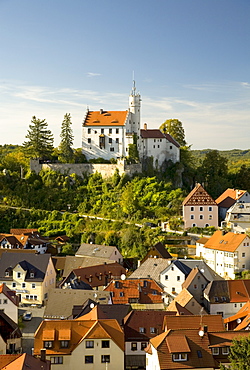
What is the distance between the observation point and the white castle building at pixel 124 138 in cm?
6247

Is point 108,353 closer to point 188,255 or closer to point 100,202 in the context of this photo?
point 188,255

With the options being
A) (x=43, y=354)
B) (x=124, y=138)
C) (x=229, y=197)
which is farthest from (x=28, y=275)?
(x=124, y=138)

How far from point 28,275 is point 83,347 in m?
16.8

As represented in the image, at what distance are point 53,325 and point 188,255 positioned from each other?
70.9 ft

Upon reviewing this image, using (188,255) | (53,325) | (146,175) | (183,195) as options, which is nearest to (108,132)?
(146,175)

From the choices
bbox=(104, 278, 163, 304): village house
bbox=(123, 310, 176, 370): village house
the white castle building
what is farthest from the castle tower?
bbox=(123, 310, 176, 370): village house

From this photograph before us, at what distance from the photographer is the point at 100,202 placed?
60406 mm

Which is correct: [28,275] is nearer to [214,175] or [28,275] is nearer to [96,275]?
[96,275]

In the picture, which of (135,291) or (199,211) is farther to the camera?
(199,211)

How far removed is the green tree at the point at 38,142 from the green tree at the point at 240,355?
42.5m

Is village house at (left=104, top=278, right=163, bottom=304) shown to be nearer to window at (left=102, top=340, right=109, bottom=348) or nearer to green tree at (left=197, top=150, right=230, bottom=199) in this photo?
window at (left=102, top=340, right=109, bottom=348)

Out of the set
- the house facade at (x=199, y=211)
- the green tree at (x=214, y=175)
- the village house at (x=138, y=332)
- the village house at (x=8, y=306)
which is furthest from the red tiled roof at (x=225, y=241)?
the village house at (x=8, y=306)

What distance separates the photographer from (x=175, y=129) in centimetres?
6819

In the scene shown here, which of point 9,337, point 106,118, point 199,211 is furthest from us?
point 106,118
